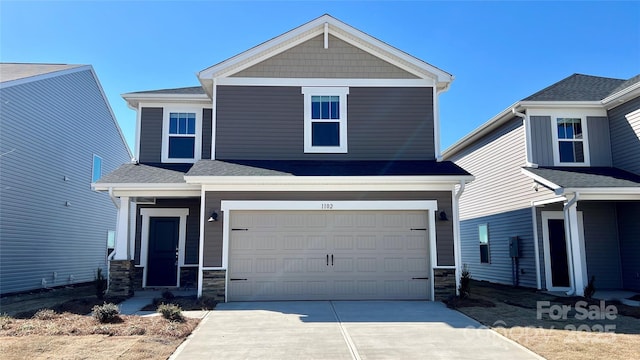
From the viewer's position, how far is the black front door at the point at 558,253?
514 inches

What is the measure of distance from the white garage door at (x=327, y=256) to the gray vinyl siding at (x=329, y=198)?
317 mm

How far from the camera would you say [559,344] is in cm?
670

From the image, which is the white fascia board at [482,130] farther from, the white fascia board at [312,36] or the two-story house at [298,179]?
the white fascia board at [312,36]

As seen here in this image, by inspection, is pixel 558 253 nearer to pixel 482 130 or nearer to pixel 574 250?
pixel 574 250

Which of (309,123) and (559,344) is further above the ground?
(309,123)

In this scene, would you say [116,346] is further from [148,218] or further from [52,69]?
[52,69]

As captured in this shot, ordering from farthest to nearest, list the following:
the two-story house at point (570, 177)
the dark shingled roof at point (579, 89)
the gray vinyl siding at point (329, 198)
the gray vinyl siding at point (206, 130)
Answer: the dark shingled roof at point (579, 89), the gray vinyl siding at point (206, 130), the two-story house at point (570, 177), the gray vinyl siding at point (329, 198)

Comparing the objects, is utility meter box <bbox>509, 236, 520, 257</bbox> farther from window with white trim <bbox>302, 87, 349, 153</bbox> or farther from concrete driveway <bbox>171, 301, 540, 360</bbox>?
window with white trim <bbox>302, 87, 349, 153</bbox>

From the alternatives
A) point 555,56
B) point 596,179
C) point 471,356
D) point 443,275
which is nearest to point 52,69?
point 443,275

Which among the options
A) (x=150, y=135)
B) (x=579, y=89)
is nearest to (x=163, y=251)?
(x=150, y=135)

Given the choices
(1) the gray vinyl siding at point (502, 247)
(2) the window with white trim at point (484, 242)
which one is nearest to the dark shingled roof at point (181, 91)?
(1) the gray vinyl siding at point (502, 247)

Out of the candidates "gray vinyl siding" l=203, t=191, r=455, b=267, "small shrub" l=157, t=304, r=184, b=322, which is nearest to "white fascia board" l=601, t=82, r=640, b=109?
"gray vinyl siding" l=203, t=191, r=455, b=267

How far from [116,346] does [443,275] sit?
6.95 meters

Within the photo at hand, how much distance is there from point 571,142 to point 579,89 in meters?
2.11
